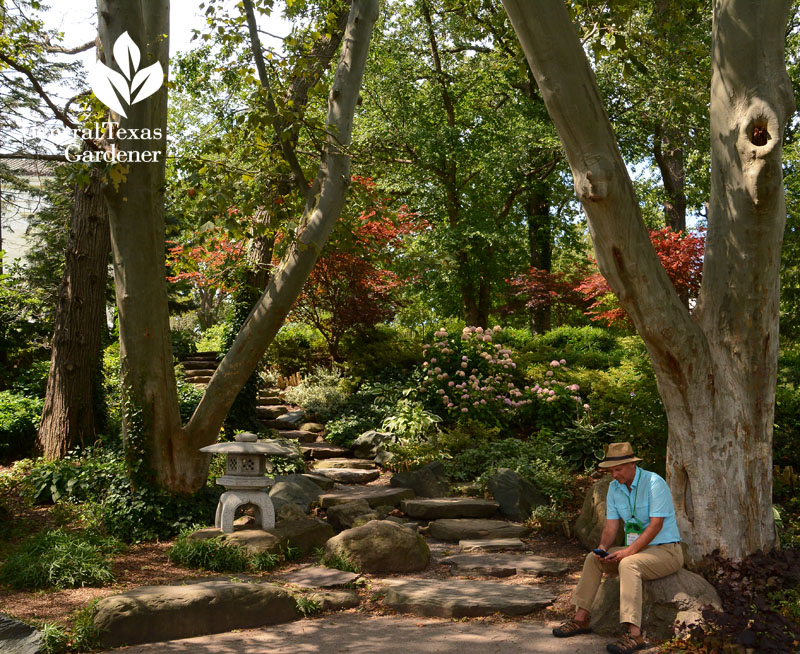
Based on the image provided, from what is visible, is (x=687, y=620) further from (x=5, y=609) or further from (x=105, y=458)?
(x=105, y=458)

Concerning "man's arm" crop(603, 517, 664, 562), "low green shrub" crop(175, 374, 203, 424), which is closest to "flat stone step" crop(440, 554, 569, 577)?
"man's arm" crop(603, 517, 664, 562)

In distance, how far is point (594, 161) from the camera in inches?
194

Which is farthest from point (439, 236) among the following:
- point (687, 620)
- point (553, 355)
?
point (687, 620)

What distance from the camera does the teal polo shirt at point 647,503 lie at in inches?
187

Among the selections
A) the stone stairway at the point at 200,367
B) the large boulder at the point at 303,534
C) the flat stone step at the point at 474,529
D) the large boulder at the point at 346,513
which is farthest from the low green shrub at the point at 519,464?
the stone stairway at the point at 200,367

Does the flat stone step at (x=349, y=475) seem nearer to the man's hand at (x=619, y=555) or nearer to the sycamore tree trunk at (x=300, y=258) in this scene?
the sycamore tree trunk at (x=300, y=258)

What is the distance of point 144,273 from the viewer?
731 cm

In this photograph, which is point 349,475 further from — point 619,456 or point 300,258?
point 619,456

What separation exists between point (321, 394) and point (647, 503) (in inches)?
326

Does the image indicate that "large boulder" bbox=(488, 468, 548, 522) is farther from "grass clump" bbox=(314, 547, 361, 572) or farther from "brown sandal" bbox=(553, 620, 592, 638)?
"brown sandal" bbox=(553, 620, 592, 638)

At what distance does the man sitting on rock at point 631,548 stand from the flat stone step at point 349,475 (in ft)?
17.2

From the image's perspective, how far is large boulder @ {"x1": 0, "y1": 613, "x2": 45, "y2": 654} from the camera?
4.10 metres

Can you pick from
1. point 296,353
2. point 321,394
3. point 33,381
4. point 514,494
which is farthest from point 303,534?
point 296,353

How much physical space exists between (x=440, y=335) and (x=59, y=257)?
35.1 feet
